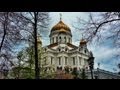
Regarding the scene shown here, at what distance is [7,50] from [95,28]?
2.06 metres

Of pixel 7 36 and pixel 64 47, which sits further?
pixel 64 47

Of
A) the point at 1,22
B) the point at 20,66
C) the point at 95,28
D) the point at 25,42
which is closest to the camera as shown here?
the point at 95,28

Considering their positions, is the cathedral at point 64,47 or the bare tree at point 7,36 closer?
the bare tree at point 7,36

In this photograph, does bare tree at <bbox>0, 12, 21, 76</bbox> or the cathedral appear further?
the cathedral
